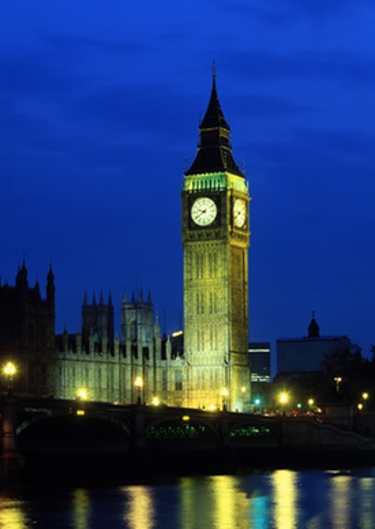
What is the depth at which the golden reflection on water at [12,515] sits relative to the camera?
254 ft

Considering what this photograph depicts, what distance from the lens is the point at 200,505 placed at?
87.9 m

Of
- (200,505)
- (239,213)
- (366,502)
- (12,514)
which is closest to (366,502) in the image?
(366,502)

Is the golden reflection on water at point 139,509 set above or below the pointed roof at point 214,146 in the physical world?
below

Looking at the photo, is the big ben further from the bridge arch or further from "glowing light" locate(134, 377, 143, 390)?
the bridge arch

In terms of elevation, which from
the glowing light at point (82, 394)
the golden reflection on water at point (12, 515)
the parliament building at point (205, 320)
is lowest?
the golden reflection on water at point (12, 515)

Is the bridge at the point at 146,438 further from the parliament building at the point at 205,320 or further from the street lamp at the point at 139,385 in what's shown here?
the parliament building at the point at 205,320

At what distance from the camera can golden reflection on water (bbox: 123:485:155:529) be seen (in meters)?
79.8

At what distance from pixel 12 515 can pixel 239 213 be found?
8828 centimetres

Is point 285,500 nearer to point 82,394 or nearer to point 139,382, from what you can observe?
point 139,382

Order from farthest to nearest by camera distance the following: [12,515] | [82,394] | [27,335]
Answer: [27,335]
[82,394]
[12,515]

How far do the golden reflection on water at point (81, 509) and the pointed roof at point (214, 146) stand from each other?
2898 inches

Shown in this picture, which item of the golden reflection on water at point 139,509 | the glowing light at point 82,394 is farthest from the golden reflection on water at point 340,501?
the glowing light at point 82,394

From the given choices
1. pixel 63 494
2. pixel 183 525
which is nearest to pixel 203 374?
pixel 63 494

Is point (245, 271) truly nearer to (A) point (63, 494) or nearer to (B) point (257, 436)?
A: (B) point (257, 436)
